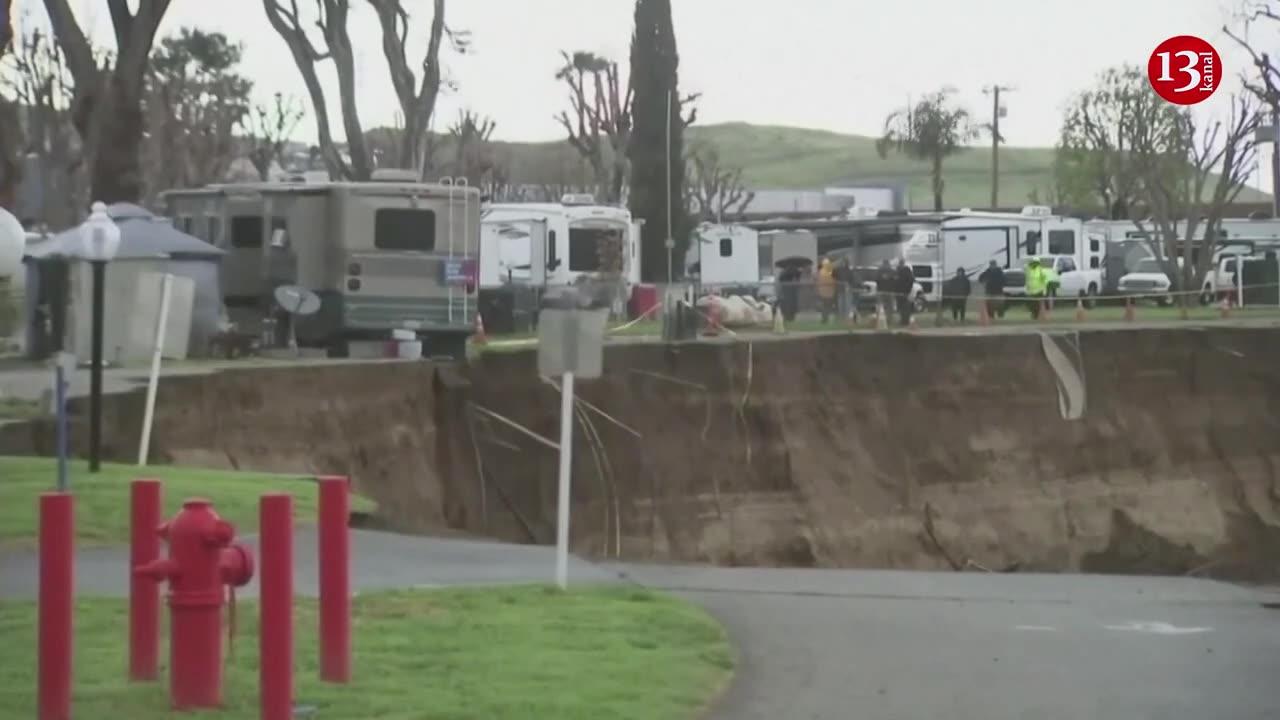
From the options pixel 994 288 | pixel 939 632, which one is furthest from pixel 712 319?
pixel 939 632

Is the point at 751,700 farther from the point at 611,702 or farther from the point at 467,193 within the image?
the point at 467,193

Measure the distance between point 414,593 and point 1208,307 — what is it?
4152 centimetres

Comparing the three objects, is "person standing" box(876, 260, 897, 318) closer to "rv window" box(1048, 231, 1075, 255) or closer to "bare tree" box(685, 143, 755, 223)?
"rv window" box(1048, 231, 1075, 255)

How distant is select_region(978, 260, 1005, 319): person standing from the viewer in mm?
47688

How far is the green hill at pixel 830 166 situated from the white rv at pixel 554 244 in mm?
47689

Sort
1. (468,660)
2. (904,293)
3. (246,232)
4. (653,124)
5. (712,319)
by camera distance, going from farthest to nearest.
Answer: (653,124)
(904,293)
(712,319)
(246,232)
(468,660)

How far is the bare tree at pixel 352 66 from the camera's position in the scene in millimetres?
43562

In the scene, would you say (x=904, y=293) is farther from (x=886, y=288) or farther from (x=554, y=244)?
(x=554, y=244)

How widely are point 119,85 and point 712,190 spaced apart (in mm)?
57653

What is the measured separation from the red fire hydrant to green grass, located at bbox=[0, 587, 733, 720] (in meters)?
0.15

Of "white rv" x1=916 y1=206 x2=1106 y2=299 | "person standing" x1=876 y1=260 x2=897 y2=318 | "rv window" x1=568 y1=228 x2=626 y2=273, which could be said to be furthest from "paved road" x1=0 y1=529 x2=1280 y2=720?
"white rv" x1=916 y1=206 x2=1106 y2=299

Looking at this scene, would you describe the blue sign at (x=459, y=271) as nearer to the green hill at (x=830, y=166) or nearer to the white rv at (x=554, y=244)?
Answer: the white rv at (x=554, y=244)

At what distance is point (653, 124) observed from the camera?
5403 centimetres

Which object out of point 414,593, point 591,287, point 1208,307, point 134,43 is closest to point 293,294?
point 134,43
